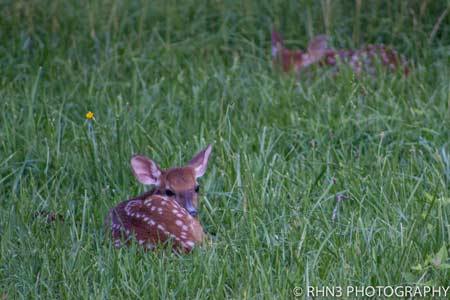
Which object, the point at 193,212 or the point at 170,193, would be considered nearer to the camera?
the point at 193,212

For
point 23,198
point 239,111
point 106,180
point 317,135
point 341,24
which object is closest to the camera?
point 23,198

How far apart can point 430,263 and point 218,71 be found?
3.29 metres

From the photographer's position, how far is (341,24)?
8.42 meters

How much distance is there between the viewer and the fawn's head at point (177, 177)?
5.48m

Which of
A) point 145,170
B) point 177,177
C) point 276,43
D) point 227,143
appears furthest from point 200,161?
point 276,43

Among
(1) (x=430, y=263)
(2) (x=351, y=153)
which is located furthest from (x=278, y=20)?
(1) (x=430, y=263)

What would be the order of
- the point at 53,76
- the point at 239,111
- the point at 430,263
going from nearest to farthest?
the point at 430,263 → the point at 239,111 → the point at 53,76

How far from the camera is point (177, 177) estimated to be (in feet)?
18.1

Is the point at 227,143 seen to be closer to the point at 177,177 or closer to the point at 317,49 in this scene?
the point at 177,177

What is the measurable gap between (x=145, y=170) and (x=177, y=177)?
17 cm

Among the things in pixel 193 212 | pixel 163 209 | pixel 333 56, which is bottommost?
pixel 333 56

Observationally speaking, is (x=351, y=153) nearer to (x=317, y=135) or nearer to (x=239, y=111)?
(x=317, y=135)

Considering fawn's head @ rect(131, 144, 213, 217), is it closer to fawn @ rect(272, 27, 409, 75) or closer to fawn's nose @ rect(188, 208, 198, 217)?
fawn's nose @ rect(188, 208, 198, 217)

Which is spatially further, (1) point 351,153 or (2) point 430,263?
(1) point 351,153
